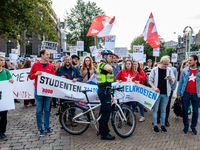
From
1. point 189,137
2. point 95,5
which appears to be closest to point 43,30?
point 189,137

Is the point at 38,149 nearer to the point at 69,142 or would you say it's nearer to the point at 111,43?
the point at 69,142

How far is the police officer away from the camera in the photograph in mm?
4141

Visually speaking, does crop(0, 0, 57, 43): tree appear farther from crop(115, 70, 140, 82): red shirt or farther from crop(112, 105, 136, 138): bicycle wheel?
crop(112, 105, 136, 138): bicycle wheel

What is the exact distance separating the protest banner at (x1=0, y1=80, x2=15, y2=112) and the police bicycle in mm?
1321

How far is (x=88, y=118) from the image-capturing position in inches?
183

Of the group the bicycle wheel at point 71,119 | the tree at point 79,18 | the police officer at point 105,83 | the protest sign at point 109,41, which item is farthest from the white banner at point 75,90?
the tree at point 79,18

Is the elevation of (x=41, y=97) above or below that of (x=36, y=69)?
below

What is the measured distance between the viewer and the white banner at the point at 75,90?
15.8 feet

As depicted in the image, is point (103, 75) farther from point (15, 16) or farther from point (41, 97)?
point (15, 16)

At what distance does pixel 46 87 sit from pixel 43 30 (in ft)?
37.1

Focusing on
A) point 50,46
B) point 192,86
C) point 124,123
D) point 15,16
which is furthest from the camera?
point 15,16

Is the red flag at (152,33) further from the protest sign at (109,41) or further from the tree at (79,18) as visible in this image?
the tree at (79,18)

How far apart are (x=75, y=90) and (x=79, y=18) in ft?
137

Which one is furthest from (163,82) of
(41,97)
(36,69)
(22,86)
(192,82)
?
(22,86)
